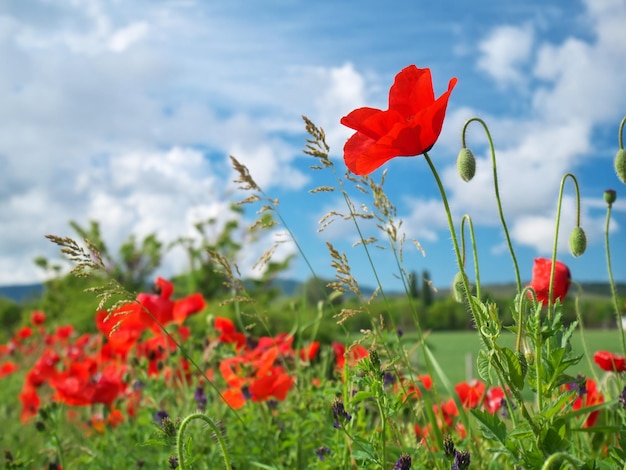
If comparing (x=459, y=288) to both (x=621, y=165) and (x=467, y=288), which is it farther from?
(x=621, y=165)

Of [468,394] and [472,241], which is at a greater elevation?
[472,241]

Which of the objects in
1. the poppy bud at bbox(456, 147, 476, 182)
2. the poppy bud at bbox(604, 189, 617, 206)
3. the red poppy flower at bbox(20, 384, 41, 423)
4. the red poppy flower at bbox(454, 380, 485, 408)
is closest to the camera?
the poppy bud at bbox(456, 147, 476, 182)

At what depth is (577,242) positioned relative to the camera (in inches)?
65.5

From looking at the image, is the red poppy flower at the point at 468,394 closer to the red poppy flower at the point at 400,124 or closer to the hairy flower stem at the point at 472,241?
the hairy flower stem at the point at 472,241

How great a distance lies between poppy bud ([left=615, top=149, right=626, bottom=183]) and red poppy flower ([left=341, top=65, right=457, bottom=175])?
615mm

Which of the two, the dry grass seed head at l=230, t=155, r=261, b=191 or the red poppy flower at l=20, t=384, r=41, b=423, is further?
the red poppy flower at l=20, t=384, r=41, b=423

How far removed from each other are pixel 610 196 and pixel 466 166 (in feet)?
1.74

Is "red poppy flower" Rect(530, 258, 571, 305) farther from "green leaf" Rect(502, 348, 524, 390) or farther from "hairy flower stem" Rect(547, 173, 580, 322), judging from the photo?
"green leaf" Rect(502, 348, 524, 390)

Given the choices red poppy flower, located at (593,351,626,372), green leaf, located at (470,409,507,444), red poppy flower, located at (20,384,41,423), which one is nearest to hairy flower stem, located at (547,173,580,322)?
green leaf, located at (470,409,507,444)

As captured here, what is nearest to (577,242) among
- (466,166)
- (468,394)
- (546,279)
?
(546,279)

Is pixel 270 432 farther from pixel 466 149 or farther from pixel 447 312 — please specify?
pixel 447 312

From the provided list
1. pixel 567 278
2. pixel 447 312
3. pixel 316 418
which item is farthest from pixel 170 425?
pixel 447 312

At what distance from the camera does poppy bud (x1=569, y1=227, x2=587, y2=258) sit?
1661mm

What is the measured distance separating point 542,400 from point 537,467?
0.13 meters
